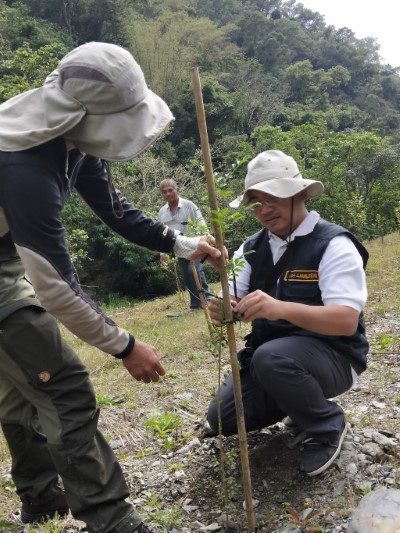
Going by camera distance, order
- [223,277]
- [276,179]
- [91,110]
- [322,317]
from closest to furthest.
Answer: [91,110] → [223,277] → [322,317] → [276,179]

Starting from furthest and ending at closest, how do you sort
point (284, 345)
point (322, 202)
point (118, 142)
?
1. point (322, 202)
2. point (284, 345)
3. point (118, 142)

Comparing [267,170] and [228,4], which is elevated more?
[228,4]

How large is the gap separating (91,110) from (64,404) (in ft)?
4.05

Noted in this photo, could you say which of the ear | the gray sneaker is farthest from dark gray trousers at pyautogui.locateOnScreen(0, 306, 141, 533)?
the ear

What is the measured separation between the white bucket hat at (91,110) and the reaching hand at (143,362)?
2.66 feet

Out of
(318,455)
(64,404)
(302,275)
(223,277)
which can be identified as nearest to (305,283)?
(302,275)

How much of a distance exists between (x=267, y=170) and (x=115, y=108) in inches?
38.2

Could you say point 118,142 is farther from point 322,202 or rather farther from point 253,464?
point 322,202

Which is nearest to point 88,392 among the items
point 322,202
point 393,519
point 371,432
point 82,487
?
point 82,487

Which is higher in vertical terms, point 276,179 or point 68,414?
point 276,179

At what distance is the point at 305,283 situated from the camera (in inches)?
101

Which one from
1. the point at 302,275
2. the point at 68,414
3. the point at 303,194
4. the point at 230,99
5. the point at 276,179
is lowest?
the point at 68,414

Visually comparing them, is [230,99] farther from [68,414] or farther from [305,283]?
[68,414]

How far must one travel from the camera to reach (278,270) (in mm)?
2711
